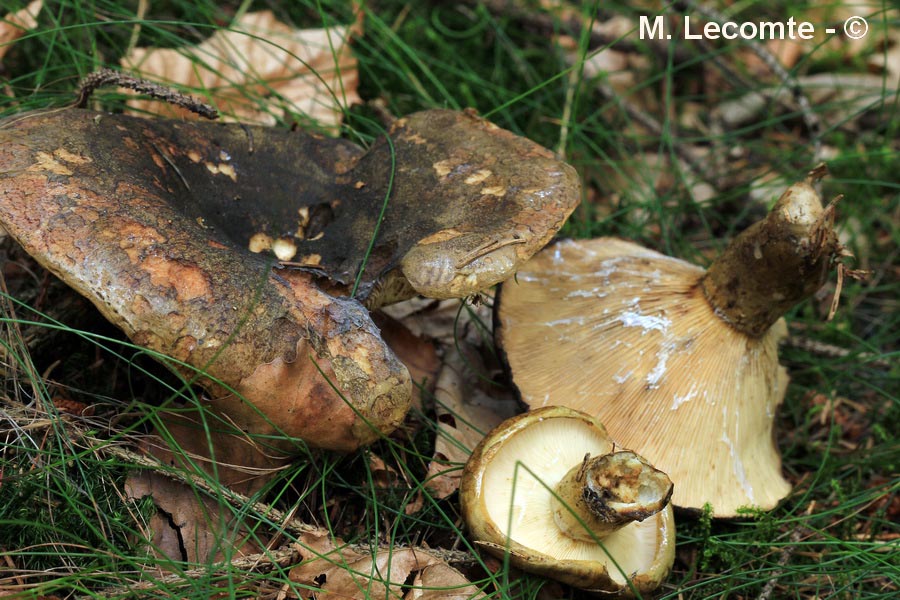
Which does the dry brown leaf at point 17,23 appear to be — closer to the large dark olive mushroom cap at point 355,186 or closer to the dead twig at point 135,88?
the dead twig at point 135,88

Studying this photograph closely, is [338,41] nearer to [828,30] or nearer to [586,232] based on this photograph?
[586,232]

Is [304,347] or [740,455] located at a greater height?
[304,347]

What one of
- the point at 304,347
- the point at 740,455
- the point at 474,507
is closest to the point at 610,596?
the point at 474,507

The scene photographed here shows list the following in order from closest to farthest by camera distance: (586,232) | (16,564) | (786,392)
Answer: (16,564) < (786,392) < (586,232)

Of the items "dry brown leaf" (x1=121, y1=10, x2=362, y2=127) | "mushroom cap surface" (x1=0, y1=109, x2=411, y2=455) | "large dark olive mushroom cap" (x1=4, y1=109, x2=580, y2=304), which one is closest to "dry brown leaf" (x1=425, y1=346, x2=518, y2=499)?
"mushroom cap surface" (x1=0, y1=109, x2=411, y2=455)

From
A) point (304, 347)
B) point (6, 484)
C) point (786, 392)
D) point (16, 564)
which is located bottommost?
point (786, 392)

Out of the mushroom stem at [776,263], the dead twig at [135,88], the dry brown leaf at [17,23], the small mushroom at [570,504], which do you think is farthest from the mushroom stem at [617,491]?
the dry brown leaf at [17,23]

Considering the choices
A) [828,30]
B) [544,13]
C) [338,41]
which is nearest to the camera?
[338,41]

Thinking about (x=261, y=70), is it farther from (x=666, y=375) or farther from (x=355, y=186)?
(x=666, y=375)

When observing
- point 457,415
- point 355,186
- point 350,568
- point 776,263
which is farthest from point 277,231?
point 776,263
